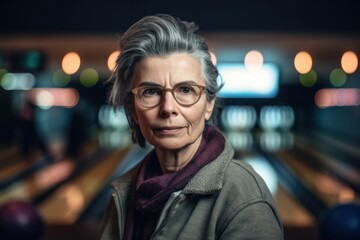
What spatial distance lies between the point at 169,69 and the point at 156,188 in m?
0.29

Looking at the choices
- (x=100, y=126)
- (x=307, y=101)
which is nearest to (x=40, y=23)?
(x=100, y=126)

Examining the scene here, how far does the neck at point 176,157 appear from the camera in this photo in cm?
137

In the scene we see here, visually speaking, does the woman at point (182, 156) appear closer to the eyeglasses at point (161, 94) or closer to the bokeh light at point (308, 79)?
the eyeglasses at point (161, 94)

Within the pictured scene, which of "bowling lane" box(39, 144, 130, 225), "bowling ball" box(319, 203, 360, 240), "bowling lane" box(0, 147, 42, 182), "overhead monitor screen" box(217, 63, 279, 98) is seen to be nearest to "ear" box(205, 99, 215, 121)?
"bowling ball" box(319, 203, 360, 240)

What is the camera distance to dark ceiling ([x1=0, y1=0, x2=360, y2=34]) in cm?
616

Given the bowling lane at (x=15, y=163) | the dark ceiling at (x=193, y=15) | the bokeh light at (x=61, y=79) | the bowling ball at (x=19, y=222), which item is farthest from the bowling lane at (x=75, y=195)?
the bokeh light at (x=61, y=79)

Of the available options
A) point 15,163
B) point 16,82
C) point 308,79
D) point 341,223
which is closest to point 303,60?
point 341,223

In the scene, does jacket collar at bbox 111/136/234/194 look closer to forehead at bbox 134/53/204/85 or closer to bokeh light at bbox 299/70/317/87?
forehead at bbox 134/53/204/85

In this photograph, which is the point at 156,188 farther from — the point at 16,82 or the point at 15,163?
the point at 16,82

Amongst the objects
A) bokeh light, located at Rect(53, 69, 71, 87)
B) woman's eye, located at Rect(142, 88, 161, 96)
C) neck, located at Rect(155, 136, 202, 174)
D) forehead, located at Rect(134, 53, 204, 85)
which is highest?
forehead, located at Rect(134, 53, 204, 85)

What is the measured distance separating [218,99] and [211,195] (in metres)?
0.37

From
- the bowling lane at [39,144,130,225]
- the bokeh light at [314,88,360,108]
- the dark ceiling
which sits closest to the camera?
the dark ceiling

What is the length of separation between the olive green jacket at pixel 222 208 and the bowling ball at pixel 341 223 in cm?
320

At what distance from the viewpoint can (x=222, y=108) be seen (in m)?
1.84
